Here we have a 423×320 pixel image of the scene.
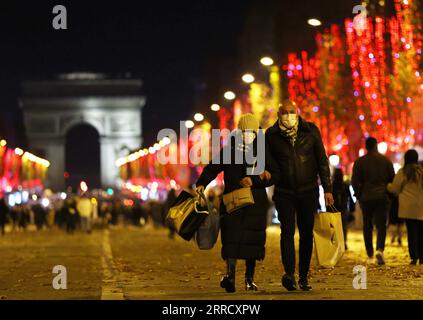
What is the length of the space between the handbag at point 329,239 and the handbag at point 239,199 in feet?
2.37

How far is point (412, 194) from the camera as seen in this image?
19.0 m

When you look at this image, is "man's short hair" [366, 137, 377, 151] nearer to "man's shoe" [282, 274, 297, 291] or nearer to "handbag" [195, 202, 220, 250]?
"handbag" [195, 202, 220, 250]

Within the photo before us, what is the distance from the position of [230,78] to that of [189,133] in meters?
29.3

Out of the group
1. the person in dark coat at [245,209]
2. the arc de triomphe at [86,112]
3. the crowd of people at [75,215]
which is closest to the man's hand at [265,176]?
the person in dark coat at [245,209]

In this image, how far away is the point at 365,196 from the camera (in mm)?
19047

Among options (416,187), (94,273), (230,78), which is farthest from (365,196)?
(230,78)

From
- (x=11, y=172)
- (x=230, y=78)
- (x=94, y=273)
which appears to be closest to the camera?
(x=94, y=273)

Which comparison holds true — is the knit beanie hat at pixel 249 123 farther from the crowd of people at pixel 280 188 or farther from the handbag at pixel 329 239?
the handbag at pixel 329 239

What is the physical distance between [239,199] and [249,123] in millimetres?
801

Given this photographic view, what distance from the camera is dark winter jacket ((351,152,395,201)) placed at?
19031 millimetres

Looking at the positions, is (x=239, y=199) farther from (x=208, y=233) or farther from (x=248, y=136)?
(x=248, y=136)

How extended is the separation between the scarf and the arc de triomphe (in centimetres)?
12436

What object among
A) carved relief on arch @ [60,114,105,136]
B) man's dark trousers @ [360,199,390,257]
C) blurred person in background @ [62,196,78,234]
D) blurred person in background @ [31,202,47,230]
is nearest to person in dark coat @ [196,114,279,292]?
man's dark trousers @ [360,199,390,257]
